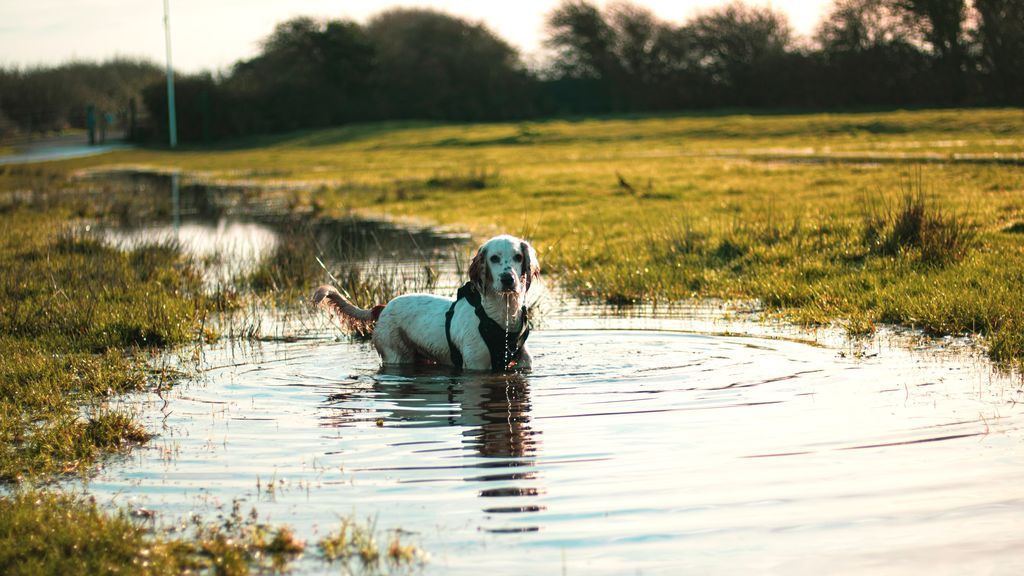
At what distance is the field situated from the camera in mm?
7699

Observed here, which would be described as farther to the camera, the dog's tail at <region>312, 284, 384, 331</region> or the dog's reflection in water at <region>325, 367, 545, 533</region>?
the dog's tail at <region>312, 284, 384, 331</region>

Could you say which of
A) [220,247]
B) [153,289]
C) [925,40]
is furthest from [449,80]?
[153,289]

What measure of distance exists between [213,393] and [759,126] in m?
39.4

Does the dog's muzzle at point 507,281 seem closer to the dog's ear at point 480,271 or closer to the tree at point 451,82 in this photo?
the dog's ear at point 480,271

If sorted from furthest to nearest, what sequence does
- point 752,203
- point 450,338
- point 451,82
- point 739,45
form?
1. point 451,82
2. point 739,45
3. point 752,203
4. point 450,338

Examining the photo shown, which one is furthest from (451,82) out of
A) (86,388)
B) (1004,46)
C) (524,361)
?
(86,388)

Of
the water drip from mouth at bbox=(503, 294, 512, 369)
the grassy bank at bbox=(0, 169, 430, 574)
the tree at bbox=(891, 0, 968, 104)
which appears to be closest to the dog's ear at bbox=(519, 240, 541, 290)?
the water drip from mouth at bbox=(503, 294, 512, 369)

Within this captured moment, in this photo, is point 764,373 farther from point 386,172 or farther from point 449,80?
point 449,80

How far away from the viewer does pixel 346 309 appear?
10.9 meters

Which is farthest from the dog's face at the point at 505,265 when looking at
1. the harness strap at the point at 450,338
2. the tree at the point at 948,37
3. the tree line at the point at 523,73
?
the tree line at the point at 523,73

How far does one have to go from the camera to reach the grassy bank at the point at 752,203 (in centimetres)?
1213

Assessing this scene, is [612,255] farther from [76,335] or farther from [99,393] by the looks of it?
[99,393]

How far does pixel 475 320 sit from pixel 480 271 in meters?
0.44

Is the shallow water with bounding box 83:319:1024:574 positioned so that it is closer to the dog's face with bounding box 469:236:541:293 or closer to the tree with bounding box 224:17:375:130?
the dog's face with bounding box 469:236:541:293
